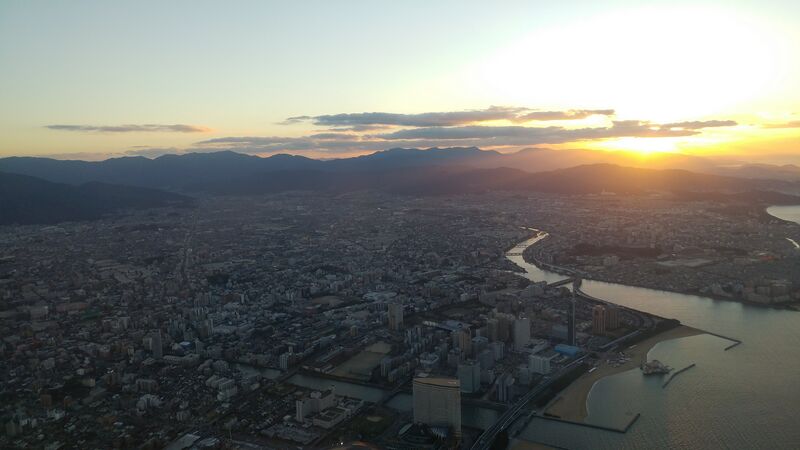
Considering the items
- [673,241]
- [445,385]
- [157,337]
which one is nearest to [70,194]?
[157,337]

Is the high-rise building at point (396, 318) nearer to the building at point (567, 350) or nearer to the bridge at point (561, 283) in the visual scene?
the building at point (567, 350)

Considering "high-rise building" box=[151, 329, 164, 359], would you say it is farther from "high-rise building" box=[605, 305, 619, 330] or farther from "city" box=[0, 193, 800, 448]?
"high-rise building" box=[605, 305, 619, 330]

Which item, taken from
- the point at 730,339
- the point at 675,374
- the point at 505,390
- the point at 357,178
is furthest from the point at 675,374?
the point at 357,178

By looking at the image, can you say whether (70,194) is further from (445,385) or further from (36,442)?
(445,385)

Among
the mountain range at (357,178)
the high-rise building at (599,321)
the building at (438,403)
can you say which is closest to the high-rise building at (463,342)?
the building at (438,403)

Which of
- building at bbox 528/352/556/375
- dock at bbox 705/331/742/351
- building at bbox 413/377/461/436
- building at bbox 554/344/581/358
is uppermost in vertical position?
building at bbox 413/377/461/436

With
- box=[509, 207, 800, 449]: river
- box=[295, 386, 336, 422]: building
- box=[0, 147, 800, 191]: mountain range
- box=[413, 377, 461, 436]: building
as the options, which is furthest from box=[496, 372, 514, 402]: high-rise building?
box=[0, 147, 800, 191]: mountain range
